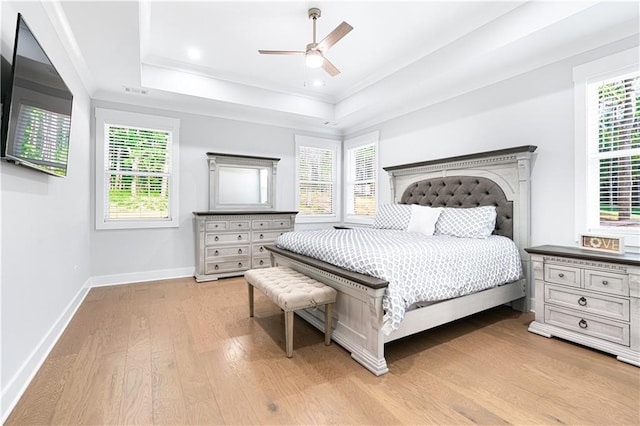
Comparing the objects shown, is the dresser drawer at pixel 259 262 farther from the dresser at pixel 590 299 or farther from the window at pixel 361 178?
the dresser at pixel 590 299

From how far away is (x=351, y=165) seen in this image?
634cm

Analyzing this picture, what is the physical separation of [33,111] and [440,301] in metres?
3.21

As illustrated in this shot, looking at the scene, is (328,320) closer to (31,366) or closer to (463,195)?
(31,366)

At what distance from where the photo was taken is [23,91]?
1.81 meters

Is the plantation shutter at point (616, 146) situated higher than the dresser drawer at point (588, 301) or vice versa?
the plantation shutter at point (616, 146)

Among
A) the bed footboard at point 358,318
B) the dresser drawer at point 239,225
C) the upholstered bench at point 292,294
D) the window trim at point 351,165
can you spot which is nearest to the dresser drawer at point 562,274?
the bed footboard at point 358,318

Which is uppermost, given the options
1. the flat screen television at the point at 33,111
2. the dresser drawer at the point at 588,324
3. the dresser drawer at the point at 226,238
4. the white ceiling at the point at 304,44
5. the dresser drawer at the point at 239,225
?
the white ceiling at the point at 304,44

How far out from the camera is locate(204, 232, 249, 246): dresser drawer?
15.2 feet

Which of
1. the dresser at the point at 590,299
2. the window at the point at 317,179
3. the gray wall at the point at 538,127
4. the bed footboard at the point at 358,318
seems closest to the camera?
the bed footboard at the point at 358,318

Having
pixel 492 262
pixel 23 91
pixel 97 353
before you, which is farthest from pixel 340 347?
pixel 23 91

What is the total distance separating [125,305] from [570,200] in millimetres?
4876

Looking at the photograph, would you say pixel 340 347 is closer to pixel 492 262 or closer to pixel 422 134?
pixel 492 262

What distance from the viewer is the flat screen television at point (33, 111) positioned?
5.56 ft

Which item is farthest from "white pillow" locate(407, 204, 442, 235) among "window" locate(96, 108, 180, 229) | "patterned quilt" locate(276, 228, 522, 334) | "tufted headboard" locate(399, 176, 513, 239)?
"window" locate(96, 108, 180, 229)
